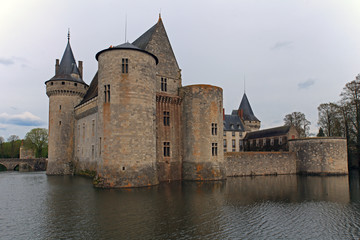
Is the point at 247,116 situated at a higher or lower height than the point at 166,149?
higher

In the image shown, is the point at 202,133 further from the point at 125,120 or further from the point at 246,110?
the point at 246,110

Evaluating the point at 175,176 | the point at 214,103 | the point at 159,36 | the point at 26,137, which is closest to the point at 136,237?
the point at 175,176

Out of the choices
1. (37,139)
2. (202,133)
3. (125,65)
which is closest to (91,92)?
(125,65)

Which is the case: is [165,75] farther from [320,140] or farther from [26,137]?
[26,137]

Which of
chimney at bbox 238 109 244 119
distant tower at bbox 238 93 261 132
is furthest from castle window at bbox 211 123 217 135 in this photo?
chimney at bbox 238 109 244 119

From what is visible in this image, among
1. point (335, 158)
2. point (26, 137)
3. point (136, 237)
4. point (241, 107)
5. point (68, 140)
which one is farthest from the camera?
point (26, 137)

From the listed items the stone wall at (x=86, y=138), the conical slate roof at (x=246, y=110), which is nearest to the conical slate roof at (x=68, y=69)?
the stone wall at (x=86, y=138)

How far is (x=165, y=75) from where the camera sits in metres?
24.8

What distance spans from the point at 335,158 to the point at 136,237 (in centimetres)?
2778

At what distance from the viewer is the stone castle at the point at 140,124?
18.9 m

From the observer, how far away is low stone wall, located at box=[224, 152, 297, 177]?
27.5m

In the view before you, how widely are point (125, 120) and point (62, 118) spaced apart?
16.8 m

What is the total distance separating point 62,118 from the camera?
32.3 metres

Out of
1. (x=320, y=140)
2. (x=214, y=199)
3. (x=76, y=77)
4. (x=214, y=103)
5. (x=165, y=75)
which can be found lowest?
(x=214, y=199)
